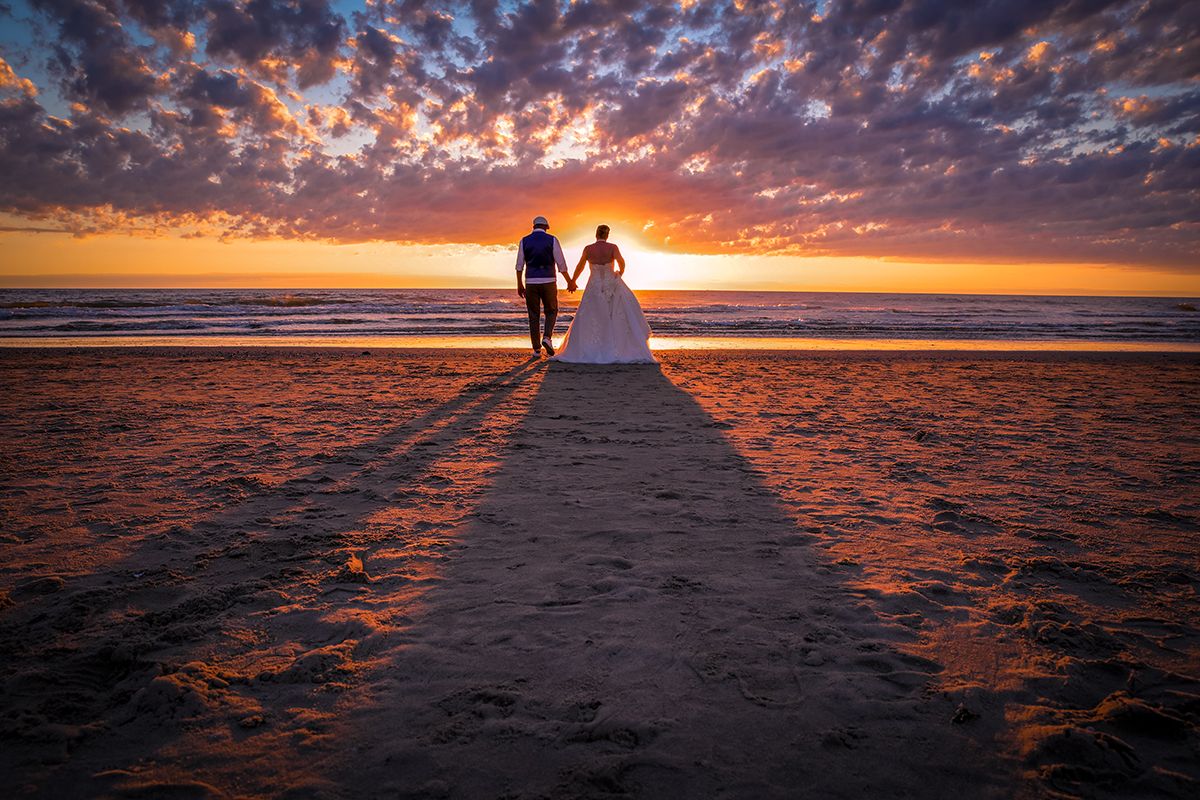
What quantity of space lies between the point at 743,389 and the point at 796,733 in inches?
279

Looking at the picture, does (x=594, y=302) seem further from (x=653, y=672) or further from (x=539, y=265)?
(x=653, y=672)

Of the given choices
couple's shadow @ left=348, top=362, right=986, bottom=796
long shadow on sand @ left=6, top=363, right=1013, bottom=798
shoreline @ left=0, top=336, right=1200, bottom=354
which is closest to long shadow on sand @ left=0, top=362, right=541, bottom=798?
long shadow on sand @ left=6, top=363, right=1013, bottom=798

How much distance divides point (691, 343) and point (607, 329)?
6798 mm

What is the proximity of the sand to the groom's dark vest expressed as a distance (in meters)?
6.09

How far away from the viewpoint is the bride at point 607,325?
35.1ft

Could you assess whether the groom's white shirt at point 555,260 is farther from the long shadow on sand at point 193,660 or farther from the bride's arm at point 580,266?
the long shadow on sand at point 193,660

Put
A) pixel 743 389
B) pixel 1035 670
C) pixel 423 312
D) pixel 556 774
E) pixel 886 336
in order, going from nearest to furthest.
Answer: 1. pixel 556 774
2. pixel 1035 670
3. pixel 743 389
4. pixel 886 336
5. pixel 423 312

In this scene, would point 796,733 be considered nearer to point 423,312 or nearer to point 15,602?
point 15,602

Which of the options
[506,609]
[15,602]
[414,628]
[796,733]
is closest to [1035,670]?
[796,733]

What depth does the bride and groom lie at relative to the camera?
1067 centimetres

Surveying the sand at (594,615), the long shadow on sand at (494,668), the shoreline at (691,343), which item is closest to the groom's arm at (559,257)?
the shoreline at (691,343)

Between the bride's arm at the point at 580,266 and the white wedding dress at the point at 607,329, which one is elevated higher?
the bride's arm at the point at 580,266

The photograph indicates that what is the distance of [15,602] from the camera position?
8.19 ft

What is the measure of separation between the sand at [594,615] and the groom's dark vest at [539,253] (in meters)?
6.09
